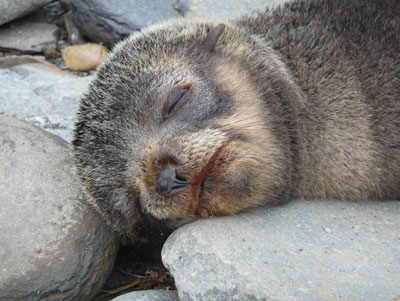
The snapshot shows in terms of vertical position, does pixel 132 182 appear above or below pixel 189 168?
below

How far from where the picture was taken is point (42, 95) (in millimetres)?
6312

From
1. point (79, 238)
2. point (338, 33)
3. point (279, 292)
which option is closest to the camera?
point (279, 292)

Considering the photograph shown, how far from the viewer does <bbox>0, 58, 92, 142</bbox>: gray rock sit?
5879 mm

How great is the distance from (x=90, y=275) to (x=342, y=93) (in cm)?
229

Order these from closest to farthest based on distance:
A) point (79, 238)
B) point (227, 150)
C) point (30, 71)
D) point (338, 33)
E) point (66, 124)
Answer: point (227, 150), point (79, 238), point (338, 33), point (66, 124), point (30, 71)

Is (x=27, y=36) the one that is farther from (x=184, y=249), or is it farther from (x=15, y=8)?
(x=184, y=249)

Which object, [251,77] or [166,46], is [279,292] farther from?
[166,46]

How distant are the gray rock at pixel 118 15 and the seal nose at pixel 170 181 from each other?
3.62m

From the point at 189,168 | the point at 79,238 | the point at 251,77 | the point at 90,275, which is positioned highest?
the point at 251,77

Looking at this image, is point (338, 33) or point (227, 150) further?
point (338, 33)

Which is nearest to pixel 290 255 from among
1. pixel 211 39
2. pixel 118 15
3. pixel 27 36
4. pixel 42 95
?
pixel 211 39

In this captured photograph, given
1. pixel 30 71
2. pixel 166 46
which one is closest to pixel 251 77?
pixel 166 46

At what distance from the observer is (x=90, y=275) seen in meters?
4.29

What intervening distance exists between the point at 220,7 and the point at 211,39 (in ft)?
10.1
